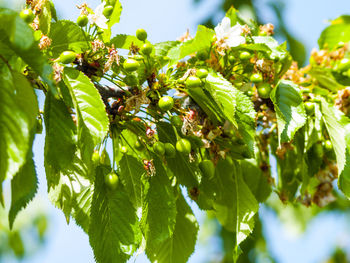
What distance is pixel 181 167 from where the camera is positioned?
60.3 inches

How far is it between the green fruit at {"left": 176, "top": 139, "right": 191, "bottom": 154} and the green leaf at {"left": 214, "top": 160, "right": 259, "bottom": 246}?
10.5 inches

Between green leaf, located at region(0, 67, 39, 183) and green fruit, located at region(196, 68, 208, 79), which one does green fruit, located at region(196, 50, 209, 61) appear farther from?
green leaf, located at region(0, 67, 39, 183)

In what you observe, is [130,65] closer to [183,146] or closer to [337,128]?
[183,146]

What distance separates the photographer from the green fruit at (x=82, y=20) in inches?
56.1

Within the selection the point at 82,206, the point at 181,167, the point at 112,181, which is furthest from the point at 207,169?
the point at 82,206

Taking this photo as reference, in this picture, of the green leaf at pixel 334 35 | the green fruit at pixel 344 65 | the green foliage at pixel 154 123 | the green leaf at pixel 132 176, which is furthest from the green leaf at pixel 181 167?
the green leaf at pixel 334 35

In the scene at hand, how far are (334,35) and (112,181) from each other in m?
1.60

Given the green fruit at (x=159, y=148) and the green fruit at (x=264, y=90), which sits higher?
the green fruit at (x=264, y=90)

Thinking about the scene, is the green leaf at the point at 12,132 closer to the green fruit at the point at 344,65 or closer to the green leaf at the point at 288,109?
the green leaf at the point at 288,109

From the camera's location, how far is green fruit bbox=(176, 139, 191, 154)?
4.75 feet

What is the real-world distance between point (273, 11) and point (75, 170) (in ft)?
14.1

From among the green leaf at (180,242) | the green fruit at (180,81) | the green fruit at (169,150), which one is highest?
the green fruit at (180,81)

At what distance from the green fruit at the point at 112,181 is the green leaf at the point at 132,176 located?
12 cm

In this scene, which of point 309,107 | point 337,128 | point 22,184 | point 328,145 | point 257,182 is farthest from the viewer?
point 257,182
